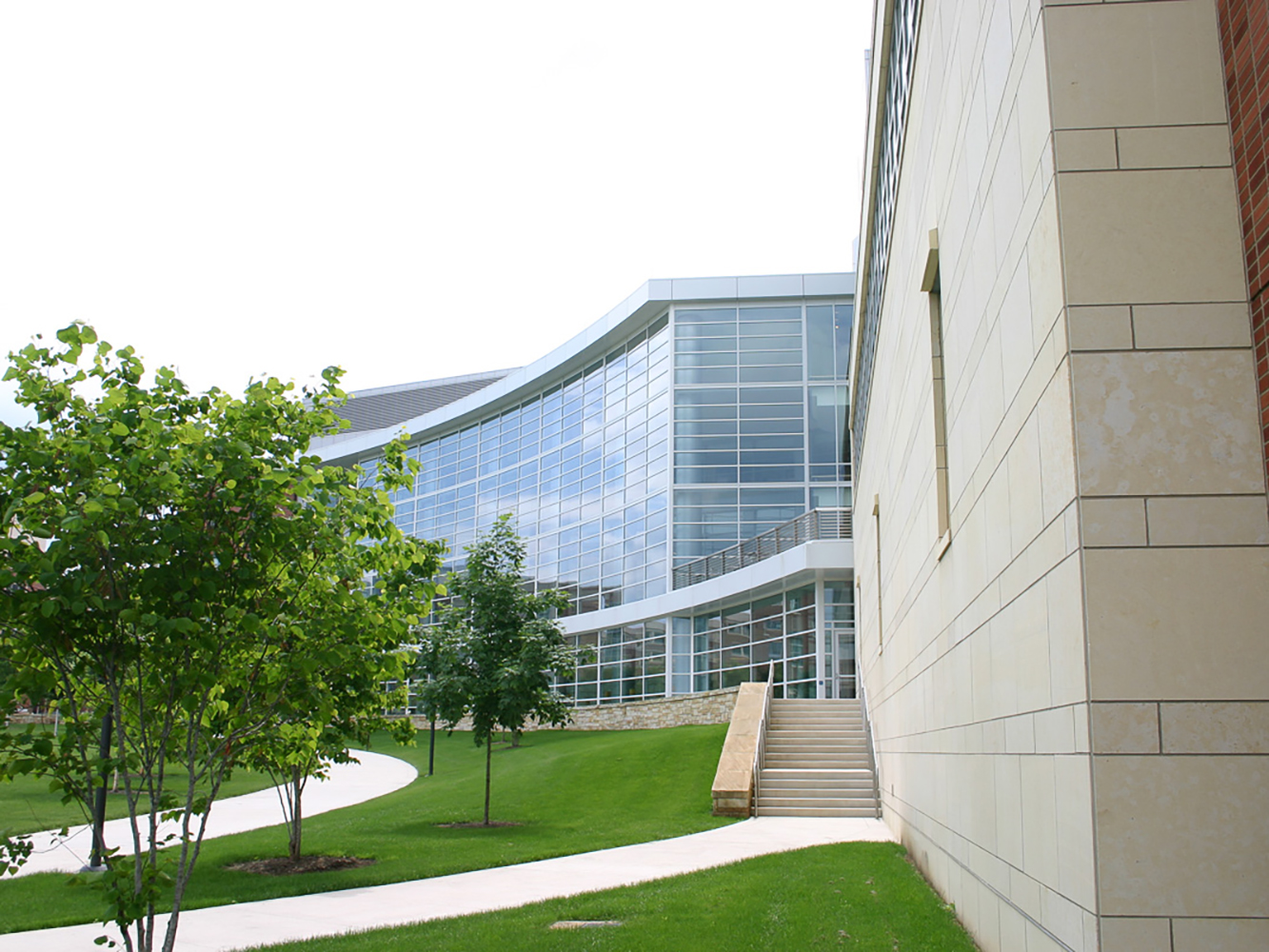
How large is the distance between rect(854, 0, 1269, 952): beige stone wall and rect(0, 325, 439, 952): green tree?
12.8 feet

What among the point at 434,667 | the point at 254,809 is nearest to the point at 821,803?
the point at 434,667

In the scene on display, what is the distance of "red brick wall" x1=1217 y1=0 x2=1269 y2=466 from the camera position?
4285mm

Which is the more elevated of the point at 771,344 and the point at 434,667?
the point at 771,344

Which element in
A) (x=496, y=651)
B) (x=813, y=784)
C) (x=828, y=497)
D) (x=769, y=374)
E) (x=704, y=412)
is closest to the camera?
(x=496, y=651)

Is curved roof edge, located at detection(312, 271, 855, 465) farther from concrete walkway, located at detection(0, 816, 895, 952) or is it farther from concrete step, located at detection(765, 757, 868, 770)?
concrete walkway, located at detection(0, 816, 895, 952)

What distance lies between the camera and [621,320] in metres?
40.6

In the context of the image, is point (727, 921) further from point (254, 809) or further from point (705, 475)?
point (705, 475)

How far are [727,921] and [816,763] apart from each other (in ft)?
43.3

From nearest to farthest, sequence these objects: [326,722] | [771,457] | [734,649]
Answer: [326,722] < [734,649] < [771,457]

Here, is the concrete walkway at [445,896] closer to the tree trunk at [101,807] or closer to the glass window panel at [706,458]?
the tree trunk at [101,807]

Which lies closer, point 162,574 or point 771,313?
point 162,574

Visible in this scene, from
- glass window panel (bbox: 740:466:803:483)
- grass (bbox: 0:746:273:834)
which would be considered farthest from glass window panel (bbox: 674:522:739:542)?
grass (bbox: 0:746:273:834)

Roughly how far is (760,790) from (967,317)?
1427cm

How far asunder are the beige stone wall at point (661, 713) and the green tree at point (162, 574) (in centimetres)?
2454
